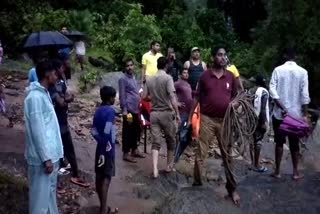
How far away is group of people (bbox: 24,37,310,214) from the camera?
5.54 meters

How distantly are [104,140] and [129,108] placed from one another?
2.60 m

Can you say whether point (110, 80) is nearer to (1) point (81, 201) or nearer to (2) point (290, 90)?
(2) point (290, 90)

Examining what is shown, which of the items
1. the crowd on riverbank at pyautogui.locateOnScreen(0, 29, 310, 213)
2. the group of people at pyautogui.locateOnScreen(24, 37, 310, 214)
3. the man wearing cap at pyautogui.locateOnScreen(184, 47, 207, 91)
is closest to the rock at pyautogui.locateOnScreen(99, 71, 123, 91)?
the group of people at pyautogui.locateOnScreen(24, 37, 310, 214)

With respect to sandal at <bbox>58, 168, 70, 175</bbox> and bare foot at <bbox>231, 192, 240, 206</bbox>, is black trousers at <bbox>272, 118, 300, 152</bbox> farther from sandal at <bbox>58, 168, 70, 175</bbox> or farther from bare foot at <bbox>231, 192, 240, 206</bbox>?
sandal at <bbox>58, 168, 70, 175</bbox>

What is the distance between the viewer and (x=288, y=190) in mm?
7875

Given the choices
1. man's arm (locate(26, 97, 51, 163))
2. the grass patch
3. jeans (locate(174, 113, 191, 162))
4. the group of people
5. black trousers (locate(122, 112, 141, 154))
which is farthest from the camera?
black trousers (locate(122, 112, 141, 154))

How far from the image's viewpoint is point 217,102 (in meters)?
7.25

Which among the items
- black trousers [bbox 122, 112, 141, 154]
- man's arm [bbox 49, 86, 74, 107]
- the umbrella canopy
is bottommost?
black trousers [bbox 122, 112, 141, 154]

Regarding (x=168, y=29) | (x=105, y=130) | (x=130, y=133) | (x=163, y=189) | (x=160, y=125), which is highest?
(x=168, y=29)

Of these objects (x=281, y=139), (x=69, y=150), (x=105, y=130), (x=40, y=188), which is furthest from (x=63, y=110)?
(x=281, y=139)

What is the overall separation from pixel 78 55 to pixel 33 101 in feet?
41.0

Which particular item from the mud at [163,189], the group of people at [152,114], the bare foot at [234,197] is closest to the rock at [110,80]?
the group of people at [152,114]

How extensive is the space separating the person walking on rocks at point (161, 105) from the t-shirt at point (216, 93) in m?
1.40

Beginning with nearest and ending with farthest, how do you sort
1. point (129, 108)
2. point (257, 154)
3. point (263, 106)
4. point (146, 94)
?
point (146, 94) < point (263, 106) < point (129, 108) < point (257, 154)
